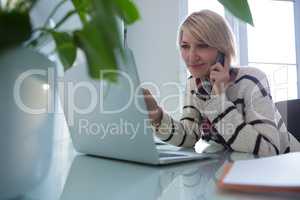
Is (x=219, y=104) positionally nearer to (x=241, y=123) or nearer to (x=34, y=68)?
(x=241, y=123)

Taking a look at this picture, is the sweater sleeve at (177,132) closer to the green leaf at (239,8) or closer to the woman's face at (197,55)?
the woman's face at (197,55)

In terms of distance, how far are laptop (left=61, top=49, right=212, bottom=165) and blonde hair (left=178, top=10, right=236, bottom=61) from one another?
2.27ft

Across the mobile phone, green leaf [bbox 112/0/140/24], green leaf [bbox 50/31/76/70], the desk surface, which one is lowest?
the desk surface

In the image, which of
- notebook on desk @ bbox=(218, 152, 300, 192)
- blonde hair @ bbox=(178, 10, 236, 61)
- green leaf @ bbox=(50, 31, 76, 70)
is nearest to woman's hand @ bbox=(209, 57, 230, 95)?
blonde hair @ bbox=(178, 10, 236, 61)

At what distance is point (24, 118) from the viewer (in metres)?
0.32

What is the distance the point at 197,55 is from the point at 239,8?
3.40 feet

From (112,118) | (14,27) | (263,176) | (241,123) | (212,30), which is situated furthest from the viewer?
(212,30)

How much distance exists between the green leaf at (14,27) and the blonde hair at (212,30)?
117 cm

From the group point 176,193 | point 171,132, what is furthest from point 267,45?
point 176,193

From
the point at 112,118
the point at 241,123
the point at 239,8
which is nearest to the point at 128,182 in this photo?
the point at 112,118

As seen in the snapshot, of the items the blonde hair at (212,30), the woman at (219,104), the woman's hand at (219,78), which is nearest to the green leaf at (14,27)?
the woman at (219,104)

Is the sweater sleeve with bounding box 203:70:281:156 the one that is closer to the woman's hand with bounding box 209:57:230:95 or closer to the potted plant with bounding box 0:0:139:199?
the woman's hand with bounding box 209:57:230:95

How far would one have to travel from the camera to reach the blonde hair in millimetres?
1290

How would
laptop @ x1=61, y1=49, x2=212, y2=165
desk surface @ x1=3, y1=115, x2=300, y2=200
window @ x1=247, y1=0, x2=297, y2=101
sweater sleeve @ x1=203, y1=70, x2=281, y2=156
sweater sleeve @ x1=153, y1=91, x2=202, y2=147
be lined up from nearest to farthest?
1. desk surface @ x1=3, y1=115, x2=300, y2=200
2. laptop @ x1=61, y1=49, x2=212, y2=165
3. sweater sleeve @ x1=203, y1=70, x2=281, y2=156
4. sweater sleeve @ x1=153, y1=91, x2=202, y2=147
5. window @ x1=247, y1=0, x2=297, y2=101
